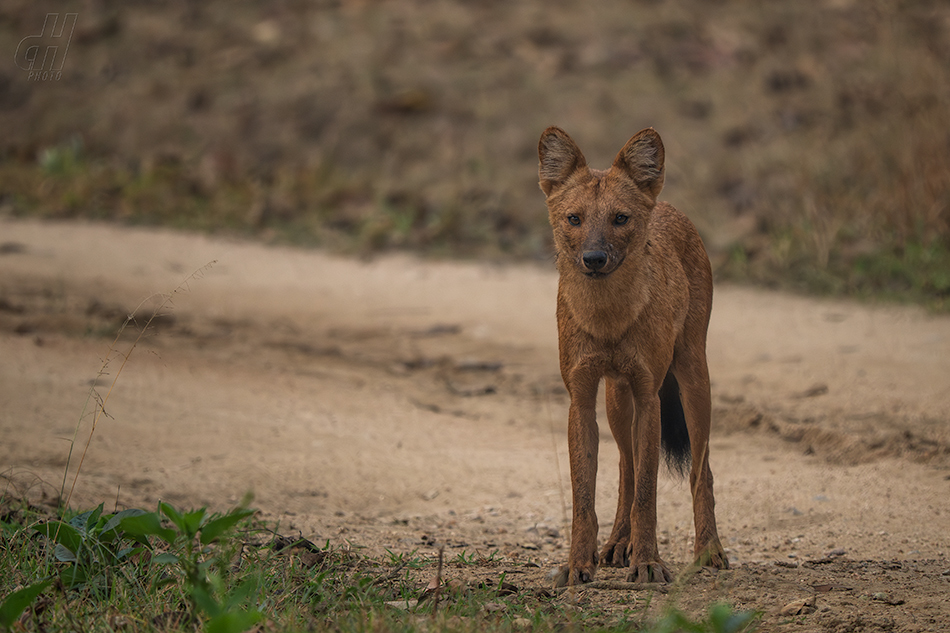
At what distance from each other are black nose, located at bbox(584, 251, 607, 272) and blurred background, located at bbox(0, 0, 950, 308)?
17.1 feet

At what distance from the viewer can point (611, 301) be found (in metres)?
3.47

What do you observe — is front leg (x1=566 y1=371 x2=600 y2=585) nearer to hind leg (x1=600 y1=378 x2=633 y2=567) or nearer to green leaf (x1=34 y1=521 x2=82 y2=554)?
hind leg (x1=600 y1=378 x2=633 y2=567)

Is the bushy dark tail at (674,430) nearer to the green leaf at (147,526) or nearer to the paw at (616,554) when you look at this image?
the paw at (616,554)

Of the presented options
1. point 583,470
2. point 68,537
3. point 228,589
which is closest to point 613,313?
point 583,470

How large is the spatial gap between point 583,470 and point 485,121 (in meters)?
9.24

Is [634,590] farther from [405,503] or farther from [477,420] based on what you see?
[477,420]

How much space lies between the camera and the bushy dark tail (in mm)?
4141

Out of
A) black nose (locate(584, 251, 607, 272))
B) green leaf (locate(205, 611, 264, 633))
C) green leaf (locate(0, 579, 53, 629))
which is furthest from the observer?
black nose (locate(584, 251, 607, 272))

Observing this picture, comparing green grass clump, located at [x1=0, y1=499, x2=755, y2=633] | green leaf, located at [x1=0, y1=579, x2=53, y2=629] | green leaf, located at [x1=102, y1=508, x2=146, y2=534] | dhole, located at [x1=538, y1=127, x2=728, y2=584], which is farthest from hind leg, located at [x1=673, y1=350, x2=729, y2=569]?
green leaf, located at [x1=0, y1=579, x2=53, y2=629]

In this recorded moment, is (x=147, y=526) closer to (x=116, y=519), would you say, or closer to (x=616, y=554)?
(x=116, y=519)

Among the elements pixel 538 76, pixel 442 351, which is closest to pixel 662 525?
pixel 442 351

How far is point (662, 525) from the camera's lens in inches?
177

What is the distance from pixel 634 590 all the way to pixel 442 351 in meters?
3.74

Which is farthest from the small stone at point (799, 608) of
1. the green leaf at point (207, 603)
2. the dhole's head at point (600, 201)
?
the green leaf at point (207, 603)
